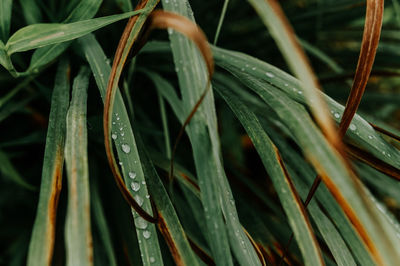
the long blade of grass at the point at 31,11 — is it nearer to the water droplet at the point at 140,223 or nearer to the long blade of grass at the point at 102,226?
the long blade of grass at the point at 102,226

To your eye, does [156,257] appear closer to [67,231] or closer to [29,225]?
[67,231]

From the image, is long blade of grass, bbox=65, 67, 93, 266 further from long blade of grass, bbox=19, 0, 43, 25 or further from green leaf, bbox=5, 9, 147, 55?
long blade of grass, bbox=19, 0, 43, 25

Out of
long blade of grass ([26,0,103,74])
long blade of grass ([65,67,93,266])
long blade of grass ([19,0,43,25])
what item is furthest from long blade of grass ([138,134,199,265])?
long blade of grass ([19,0,43,25])

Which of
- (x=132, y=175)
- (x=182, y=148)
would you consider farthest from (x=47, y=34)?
(x=182, y=148)

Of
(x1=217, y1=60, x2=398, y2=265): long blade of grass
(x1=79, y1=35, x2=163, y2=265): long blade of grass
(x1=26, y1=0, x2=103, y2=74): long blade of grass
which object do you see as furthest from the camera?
(x1=26, y1=0, x2=103, y2=74): long blade of grass

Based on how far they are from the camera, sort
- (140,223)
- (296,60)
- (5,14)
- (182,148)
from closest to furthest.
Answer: (296,60) < (140,223) < (5,14) < (182,148)

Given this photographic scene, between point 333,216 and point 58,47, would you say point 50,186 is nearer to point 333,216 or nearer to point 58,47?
point 58,47
